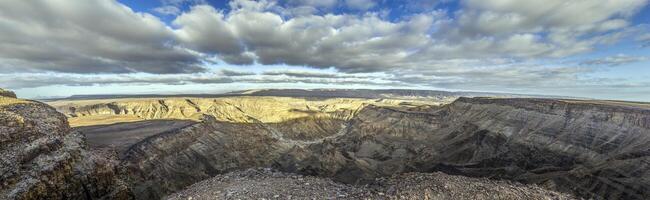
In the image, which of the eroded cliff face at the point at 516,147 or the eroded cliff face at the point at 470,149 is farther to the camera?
the eroded cliff face at the point at 470,149

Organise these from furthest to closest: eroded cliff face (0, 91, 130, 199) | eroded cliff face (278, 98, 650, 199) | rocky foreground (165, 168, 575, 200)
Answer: eroded cliff face (278, 98, 650, 199) < eroded cliff face (0, 91, 130, 199) < rocky foreground (165, 168, 575, 200)

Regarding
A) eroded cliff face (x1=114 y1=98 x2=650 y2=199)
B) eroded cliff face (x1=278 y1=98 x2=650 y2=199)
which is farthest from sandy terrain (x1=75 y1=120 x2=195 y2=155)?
eroded cliff face (x1=278 y1=98 x2=650 y2=199)

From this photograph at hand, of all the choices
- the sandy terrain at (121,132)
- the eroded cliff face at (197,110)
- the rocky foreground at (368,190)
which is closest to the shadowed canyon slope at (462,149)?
the sandy terrain at (121,132)

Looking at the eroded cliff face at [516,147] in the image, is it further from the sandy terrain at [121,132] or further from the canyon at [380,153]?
the sandy terrain at [121,132]

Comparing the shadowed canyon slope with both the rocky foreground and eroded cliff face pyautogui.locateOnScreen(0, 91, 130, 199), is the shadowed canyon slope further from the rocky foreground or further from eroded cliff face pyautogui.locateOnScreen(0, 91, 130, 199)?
the rocky foreground

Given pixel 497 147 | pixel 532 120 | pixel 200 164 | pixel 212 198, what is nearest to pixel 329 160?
pixel 200 164

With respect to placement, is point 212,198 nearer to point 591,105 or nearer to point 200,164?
point 200,164
